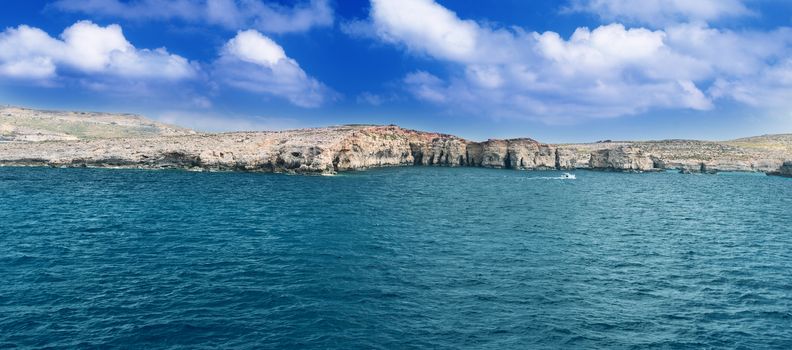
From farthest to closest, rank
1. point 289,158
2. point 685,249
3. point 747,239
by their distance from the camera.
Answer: point 289,158
point 747,239
point 685,249

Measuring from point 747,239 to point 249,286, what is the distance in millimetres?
43957

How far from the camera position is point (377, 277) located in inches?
1053

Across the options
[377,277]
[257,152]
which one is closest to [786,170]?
[257,152]

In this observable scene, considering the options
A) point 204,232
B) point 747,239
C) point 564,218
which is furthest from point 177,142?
point 747,239

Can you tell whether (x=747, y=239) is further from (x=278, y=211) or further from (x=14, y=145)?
(x=14, y=145)

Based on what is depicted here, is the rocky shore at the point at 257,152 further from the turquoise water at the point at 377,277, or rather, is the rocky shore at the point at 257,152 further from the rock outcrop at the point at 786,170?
the turquoise water at the point at 377,277

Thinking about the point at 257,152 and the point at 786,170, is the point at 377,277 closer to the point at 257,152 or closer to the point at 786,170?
the point at 257,152

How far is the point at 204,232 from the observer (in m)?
37.5

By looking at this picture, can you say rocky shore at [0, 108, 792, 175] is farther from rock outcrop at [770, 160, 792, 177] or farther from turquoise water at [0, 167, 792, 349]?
turquoise water at [0, 167, 792, 349]

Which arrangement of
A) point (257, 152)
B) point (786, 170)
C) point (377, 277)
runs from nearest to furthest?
point (377, 277) → point (257, 152) → point (786, 170)

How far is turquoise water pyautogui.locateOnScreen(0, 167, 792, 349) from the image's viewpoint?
19.2m

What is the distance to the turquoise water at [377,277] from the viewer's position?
63.0 ft

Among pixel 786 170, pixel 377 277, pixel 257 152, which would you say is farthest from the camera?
pixel 786 170

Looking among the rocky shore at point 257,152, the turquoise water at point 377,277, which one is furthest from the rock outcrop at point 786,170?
the turquoise water at point 377,277
